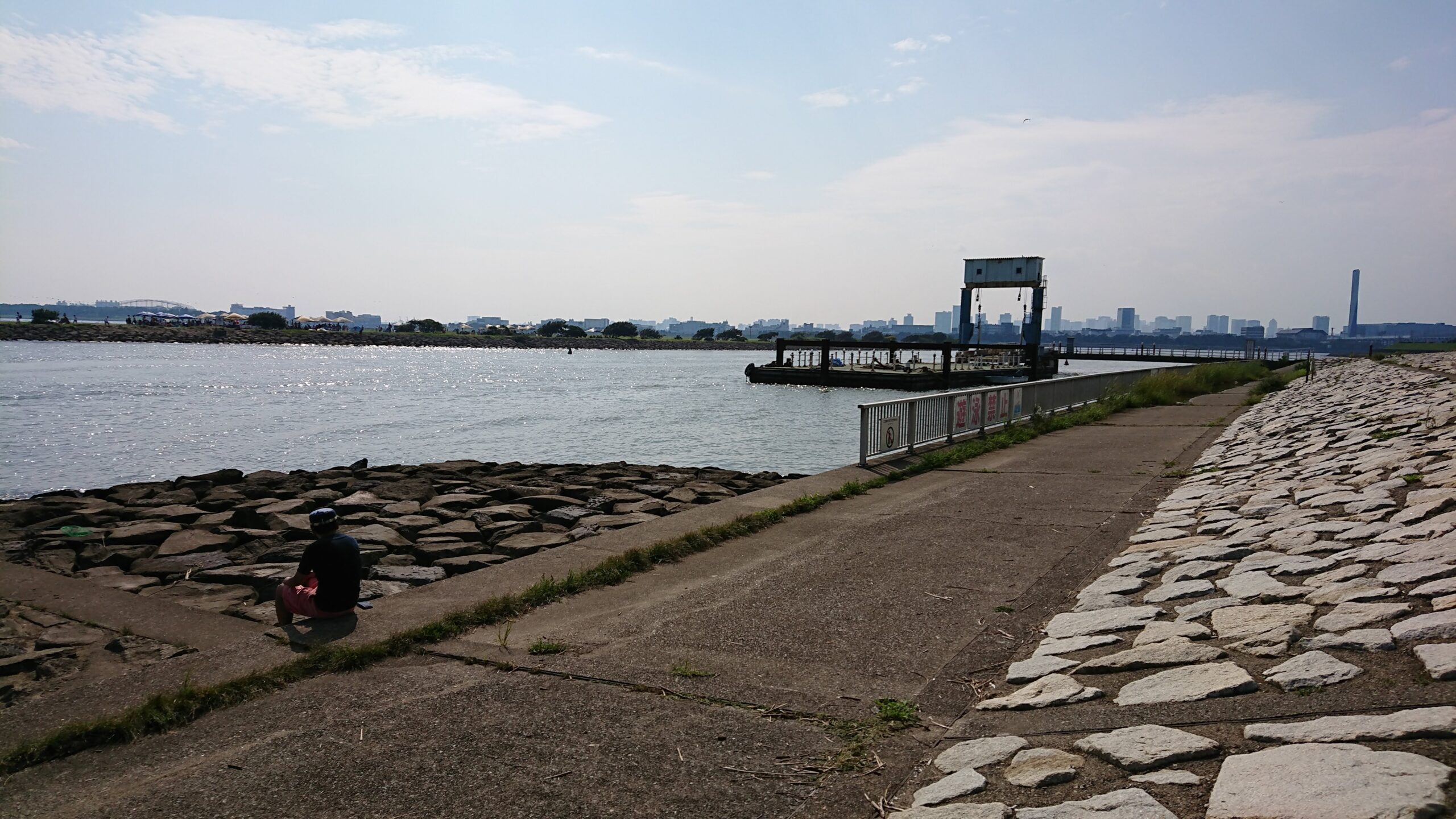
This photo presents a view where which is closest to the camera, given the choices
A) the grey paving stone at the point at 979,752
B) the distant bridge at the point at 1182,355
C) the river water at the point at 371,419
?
the grey paving stone at the point at 979,752

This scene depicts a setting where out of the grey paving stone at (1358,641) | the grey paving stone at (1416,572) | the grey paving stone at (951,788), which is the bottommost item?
the grey paving stone at (951,788)

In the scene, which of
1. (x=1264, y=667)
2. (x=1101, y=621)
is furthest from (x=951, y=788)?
(x=1101, y=621)

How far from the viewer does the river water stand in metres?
32.1

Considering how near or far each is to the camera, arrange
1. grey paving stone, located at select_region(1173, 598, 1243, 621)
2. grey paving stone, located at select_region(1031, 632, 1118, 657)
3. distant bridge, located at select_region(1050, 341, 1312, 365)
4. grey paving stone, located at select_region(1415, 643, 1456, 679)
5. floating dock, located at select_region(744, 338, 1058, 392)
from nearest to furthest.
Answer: grey paving stone, located at select_region(1415, 643, 1456, 679) < grey paving stone, located at select_region(1031, 632, 1118, 657) < grey paving stone, located at select_region(1173, 598, 1243, 621) < floating dock, located at select_region(744, 338, 1058, 392) < distant bridge, located at select_region(1050, 341, 1312, 365)

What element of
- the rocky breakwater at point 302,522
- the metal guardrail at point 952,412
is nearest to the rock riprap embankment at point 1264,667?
the metal guardrail at point 952,412

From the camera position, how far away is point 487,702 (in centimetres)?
536

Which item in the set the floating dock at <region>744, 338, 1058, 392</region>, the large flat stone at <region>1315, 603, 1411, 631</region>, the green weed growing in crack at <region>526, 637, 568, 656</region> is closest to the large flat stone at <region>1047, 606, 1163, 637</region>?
the large flat stone at <region>1315, 603, 1411, 631</region>

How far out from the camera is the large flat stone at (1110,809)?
11.6 ft

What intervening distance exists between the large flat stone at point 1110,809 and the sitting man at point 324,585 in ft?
16.7

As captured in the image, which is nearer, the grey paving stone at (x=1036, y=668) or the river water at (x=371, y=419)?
the grey paving stone at (x=1036, y=668)

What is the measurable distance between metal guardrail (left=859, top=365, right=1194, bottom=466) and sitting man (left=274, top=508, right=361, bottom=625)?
361 inches

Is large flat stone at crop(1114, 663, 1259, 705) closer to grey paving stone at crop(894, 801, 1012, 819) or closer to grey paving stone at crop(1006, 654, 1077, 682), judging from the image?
grey paving stone at crop(1006, 654, 1077, 682)

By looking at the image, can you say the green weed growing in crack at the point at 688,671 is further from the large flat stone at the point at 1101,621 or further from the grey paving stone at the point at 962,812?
the large flat stone at the point at 1101,621

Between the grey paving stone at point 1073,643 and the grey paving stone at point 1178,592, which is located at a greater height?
the grey paving stone at point 1178,592
